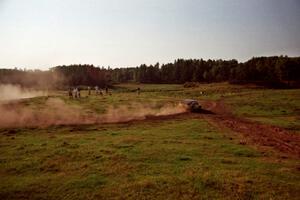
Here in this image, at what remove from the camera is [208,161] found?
63.6 feet

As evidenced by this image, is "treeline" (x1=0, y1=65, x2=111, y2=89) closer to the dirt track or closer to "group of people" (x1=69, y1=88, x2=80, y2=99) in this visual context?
"group of people" (x1=69, y1=88, x2=80, y2=99)

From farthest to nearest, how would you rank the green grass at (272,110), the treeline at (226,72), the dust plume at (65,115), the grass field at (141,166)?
1. the treeline at (226,72)
2. the green grass at (272,110)
3. the dust plume at (65,115)
4. the grass field at (141,166)

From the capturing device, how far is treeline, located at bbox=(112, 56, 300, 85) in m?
121

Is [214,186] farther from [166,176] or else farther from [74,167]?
[74,167]

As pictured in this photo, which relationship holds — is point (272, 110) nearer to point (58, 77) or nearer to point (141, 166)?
point (141, 166)

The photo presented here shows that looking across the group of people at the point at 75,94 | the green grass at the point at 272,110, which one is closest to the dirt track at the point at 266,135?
the green grass at the point at 272,110

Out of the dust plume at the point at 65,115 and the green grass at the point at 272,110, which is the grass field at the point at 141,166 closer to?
the dust plume at the point at 65,115

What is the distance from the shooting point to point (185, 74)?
535 feet

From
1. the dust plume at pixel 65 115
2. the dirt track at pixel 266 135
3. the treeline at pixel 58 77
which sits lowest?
the dirt track at pixel 266 135

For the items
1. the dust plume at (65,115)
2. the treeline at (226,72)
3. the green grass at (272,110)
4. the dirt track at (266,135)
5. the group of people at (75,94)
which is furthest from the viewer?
the treeline at (226,72)

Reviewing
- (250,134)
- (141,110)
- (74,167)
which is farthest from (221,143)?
(141,110)

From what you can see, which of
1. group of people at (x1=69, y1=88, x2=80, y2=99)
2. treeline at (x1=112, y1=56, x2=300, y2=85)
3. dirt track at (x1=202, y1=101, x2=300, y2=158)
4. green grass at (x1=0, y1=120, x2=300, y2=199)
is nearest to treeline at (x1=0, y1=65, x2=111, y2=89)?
treeline at (x1=112, y1=56, x2=300, y2=85)

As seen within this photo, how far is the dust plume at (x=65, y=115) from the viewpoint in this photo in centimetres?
3612

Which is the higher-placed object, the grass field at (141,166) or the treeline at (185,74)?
the treeline at (185,74)
